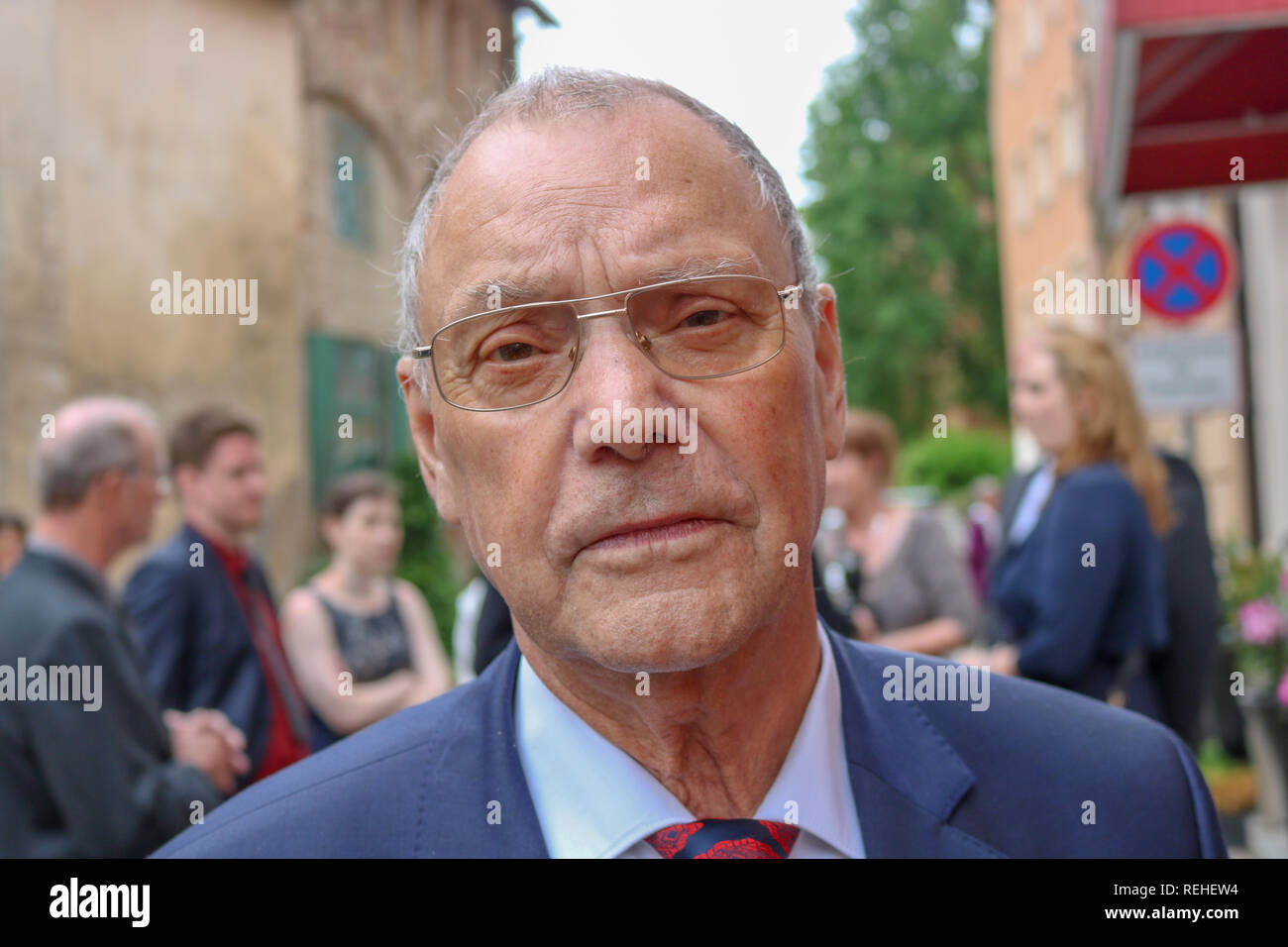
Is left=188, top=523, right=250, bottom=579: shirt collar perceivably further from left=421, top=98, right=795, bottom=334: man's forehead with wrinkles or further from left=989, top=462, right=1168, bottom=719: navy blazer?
left=421, top=98, right=795, bottom=334: man's forehead with wrinkles

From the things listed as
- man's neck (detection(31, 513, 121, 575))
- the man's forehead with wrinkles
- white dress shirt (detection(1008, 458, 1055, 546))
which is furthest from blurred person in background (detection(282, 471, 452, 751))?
the man's forehead with wrinkles

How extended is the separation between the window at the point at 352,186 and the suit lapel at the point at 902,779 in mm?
11286

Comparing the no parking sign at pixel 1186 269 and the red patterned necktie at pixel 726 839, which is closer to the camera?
the red patterned necktie at pixel 726 839

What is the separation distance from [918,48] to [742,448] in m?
33.0

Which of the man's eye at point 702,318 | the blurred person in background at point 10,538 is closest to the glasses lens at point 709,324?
the man's eye at point 702,318

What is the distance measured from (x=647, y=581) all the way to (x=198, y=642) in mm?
2847

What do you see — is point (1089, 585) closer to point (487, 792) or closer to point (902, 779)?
point (902, 779)

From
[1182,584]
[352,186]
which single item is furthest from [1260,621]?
[352,186]

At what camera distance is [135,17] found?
970 centimetres

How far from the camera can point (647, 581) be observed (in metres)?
1.39

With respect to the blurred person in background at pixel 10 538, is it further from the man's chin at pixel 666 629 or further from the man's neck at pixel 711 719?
the man's chin at pixel 666 629

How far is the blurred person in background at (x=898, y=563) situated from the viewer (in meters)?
5.14
